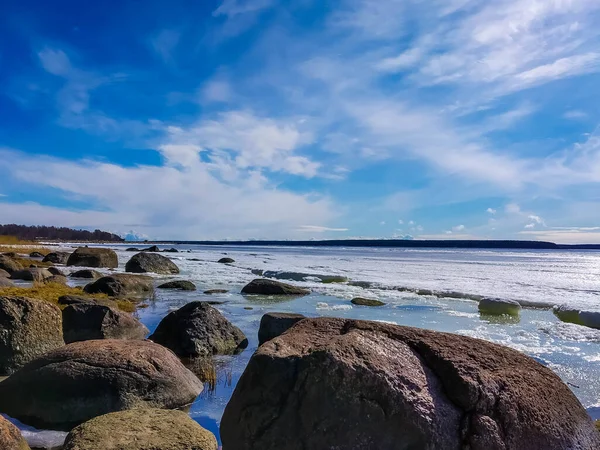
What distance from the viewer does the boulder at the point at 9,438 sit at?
13.0 feet

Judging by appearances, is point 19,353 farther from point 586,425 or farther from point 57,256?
point 57,256

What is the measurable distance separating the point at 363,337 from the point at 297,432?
2.79ft

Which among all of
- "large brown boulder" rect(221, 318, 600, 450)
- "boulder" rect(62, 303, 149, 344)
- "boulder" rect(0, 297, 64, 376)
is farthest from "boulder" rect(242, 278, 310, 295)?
"large brown boulder" rect(221, 318, 600, 450)

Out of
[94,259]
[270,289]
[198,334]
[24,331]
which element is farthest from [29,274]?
[24,331]

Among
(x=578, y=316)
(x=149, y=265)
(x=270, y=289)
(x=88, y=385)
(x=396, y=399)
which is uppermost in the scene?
(x=396, y=399)

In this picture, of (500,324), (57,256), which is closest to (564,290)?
(500,324)

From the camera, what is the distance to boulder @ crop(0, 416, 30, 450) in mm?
3968

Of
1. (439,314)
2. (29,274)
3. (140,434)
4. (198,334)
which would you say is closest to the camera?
(140,434)

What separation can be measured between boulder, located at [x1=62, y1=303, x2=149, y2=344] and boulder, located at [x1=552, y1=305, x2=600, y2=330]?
468 inches

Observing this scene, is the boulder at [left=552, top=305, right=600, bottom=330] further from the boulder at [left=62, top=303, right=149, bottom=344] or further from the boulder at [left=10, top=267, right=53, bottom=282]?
the boulder at [left=10, top=267, right=53, bottom=282]

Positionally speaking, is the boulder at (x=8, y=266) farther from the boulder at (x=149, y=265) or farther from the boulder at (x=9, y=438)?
the boulder at (x=9, y=438)

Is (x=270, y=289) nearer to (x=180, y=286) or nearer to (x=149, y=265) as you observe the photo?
(x=180, y=286)

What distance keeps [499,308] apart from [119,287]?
12.8 m

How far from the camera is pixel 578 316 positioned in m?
14.2
